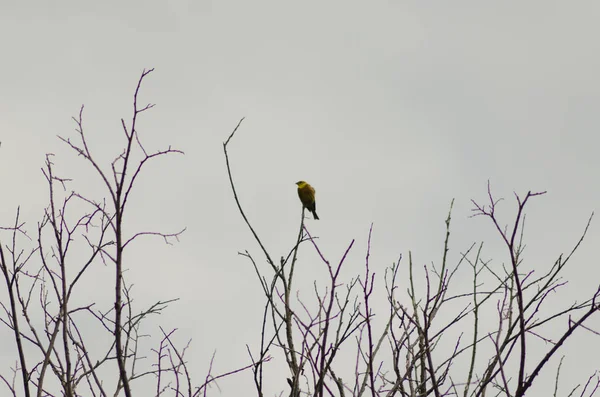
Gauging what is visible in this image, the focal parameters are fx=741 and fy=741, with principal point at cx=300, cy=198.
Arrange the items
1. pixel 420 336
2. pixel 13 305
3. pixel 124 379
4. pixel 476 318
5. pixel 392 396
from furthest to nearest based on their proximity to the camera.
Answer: pixel 476 318 < pixel 420 336 < pixel 13 305 < pixel 392 396 < pixel 124 379

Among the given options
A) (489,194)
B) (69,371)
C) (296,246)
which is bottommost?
(69,371)

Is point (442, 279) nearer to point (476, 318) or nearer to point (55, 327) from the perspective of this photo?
point (476, 318)

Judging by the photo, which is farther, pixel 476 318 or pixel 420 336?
pixel 476 318

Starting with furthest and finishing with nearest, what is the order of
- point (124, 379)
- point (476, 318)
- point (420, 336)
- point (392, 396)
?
1. point (476, 318)
2. point (420, 336)
3. point (392, 396)
4. point (124, 379)

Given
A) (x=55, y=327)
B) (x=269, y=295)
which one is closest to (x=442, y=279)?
(x=269, y=295)

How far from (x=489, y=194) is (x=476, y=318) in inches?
35.7

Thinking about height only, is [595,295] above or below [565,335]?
above

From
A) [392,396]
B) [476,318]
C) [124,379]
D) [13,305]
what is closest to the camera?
[124,379]

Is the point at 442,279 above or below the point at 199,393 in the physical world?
above

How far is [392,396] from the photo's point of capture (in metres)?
2.87

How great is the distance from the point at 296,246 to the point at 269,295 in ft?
2.80

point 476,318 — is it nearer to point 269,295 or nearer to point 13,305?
point 269,295

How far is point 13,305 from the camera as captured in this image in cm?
334

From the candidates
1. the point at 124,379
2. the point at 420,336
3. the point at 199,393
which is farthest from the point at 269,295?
the point at 124,379
